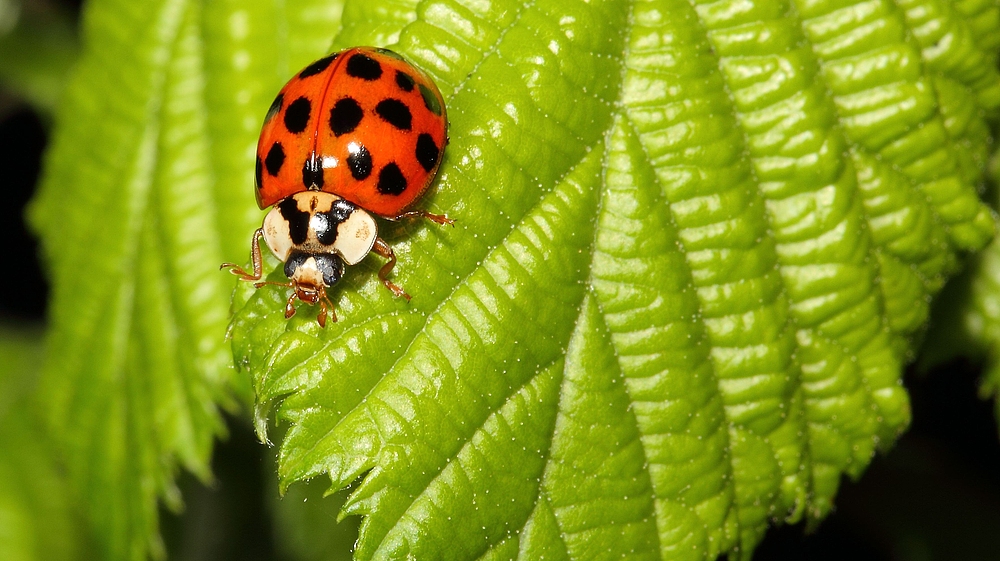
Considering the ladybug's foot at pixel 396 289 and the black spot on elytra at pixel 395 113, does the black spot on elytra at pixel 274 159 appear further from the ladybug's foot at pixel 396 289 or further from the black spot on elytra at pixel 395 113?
the ladybug's foot at pixel 396 289

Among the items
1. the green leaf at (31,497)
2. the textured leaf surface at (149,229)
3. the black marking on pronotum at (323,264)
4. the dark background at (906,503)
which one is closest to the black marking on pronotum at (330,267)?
the black marking on pronotum at (323,264)

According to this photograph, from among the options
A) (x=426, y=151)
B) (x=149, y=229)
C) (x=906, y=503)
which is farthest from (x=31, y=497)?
(x=906, y=503)

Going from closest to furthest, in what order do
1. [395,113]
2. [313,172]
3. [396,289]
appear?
[396,289] → [395,113] → [313,172]

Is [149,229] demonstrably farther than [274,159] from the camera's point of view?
Yes

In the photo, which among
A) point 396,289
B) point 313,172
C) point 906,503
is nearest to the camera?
point 396,289

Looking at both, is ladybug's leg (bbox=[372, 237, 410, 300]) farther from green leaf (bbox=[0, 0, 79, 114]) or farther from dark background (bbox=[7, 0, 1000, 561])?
green leaf (bbox=[0, 0, 79, 114])

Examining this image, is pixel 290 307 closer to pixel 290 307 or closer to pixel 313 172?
pixel 290 307

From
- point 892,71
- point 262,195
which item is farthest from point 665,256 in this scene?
point 262,195

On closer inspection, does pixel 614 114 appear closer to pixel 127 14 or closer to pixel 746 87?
pixel 746 87
